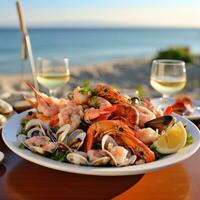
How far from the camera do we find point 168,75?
151 cm

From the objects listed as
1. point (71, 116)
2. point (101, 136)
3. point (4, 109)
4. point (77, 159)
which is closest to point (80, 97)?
point (71, 116)

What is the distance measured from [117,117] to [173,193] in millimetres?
329

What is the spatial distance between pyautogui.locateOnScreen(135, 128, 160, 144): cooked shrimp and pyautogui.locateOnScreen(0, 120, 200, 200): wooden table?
0.32 feet

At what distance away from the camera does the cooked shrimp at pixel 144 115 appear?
1133mm

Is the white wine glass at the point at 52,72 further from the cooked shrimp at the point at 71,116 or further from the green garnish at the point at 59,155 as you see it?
the green garnish at the point at 59,155

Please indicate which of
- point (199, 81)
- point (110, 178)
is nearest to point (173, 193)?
point (110, 178)

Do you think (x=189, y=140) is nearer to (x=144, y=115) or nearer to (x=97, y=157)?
(x=144, y=115)

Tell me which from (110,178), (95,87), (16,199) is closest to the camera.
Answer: (16,199)

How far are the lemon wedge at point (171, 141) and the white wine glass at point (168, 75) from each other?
521 mm

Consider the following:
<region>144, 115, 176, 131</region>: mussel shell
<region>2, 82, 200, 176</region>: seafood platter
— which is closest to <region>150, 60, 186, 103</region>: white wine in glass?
<region>2, 82, 200, 176</region>: seafood platter

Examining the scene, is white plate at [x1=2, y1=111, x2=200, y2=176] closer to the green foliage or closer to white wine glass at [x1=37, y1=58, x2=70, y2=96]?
white wine glass at [x1=37, y1=58, x2=70, y2=96]

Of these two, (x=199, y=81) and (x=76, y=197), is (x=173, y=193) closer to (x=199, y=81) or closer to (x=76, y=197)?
(x=76, y=197)

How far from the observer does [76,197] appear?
2.76 ft

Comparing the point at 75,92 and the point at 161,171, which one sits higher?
the point at 75,92
